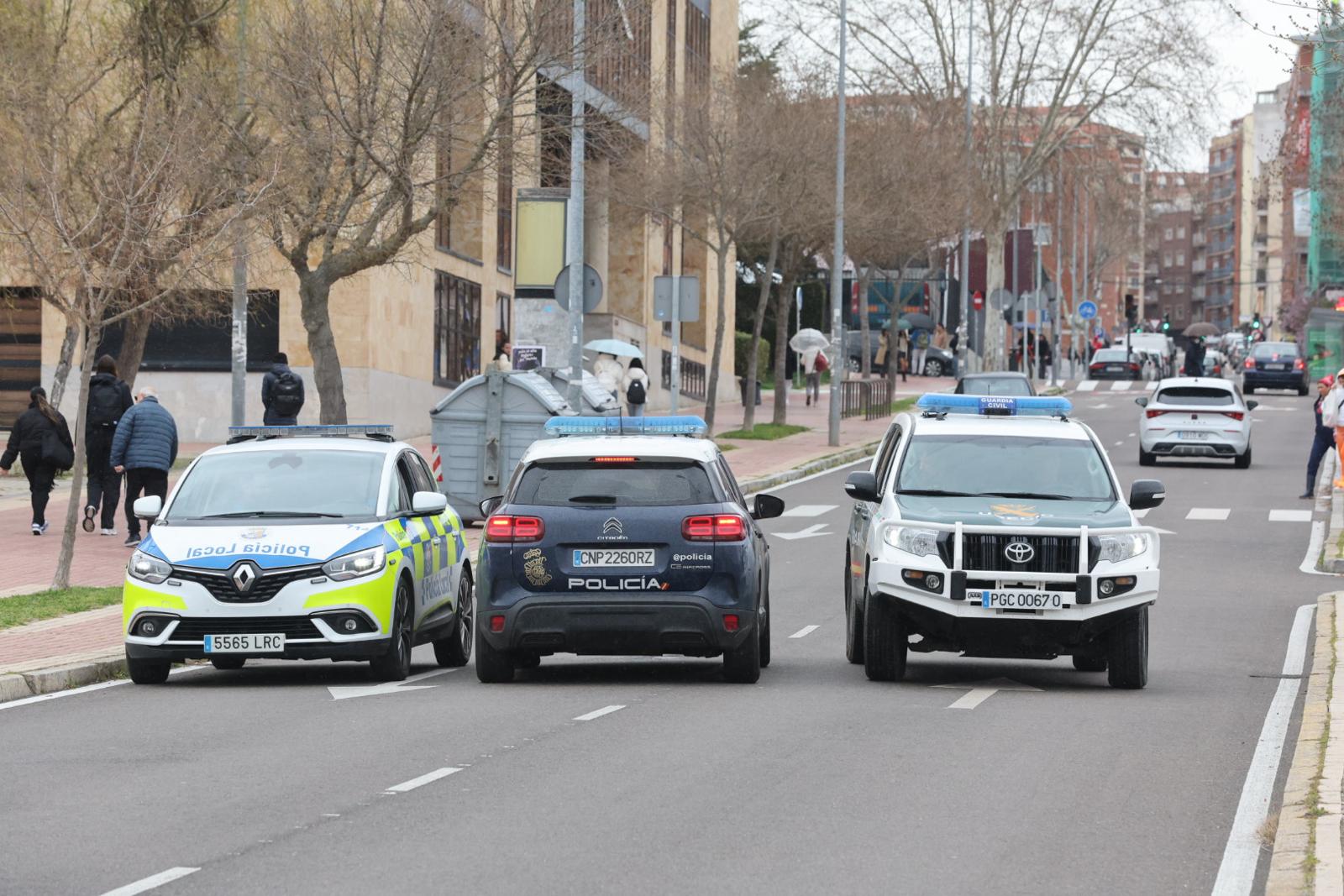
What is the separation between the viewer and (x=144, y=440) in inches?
907

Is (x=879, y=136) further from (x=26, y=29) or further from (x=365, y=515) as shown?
(x=365, y=515)

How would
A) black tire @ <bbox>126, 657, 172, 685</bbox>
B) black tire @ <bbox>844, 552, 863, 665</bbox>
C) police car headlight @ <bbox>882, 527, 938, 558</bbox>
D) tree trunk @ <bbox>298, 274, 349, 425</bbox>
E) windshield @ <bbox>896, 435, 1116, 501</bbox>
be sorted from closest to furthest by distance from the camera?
police car headlight @ <bbox>882, 527, 938, 558</bbox> → black tire @ <bbox>126, 657, 172, 685</bbox> → windshield @ <bbox>896, 435, 1116, 501</bbox> → black tire @ <bbox>844, 552, 863, 665</bbox> → tree trunk @ <bbox>298, 274, 349, 425</bbox>

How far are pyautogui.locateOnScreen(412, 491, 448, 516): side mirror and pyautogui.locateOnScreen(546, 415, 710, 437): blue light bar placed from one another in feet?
2.87

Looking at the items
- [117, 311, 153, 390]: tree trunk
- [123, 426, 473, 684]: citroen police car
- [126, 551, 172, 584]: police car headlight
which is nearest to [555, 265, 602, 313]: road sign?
[117, 311, 153, 390]: tree trunk

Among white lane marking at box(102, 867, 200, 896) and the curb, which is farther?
the curb

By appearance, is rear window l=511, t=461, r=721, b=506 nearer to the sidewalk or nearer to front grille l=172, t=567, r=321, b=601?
front grille l=172, t=567, r=321, b=601

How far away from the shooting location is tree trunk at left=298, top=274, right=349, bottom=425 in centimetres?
2680

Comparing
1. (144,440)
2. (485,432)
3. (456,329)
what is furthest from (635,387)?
(144,440)

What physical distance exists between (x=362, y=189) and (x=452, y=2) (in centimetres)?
299

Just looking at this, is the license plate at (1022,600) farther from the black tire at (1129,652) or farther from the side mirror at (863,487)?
the side mirror at (863,487)

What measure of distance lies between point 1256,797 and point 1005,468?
513 cm

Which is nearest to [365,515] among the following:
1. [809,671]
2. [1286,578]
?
[809,671]

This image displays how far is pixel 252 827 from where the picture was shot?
28.5ft

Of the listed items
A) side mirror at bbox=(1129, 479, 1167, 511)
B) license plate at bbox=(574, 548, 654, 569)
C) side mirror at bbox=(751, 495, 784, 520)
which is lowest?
license plate at bbox=(574, 548, 654, 569)
